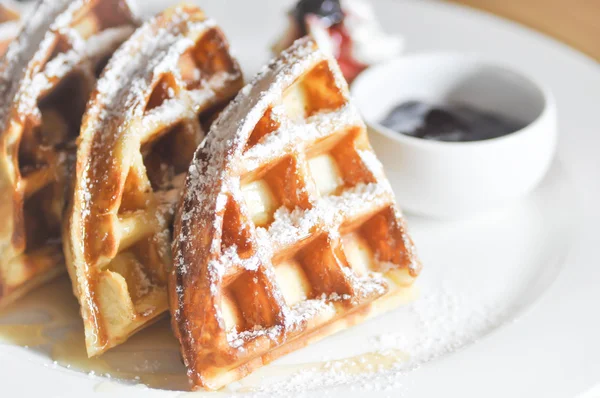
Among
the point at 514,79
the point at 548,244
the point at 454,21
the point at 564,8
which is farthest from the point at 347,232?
the point at 564,8

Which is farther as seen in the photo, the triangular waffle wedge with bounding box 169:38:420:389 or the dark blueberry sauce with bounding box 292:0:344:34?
the dark blueberry sauce with bounding box 292:0:344:34

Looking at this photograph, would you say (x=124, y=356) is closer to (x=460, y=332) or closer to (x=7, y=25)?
(x=460, y=332)

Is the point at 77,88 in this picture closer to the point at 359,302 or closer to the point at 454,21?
the point at 359,302

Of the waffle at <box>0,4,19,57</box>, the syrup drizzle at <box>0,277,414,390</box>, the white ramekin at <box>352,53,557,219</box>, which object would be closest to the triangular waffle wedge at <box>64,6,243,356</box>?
the syrup drizzle at <box>0,277,414,390</box>

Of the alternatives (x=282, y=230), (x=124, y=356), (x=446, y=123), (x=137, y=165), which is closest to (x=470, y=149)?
(x=446, y=123)

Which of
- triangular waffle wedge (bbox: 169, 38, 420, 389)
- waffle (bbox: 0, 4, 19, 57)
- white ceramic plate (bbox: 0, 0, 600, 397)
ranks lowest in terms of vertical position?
white ceramic plate (bbox: 0, 0, 600, 397)

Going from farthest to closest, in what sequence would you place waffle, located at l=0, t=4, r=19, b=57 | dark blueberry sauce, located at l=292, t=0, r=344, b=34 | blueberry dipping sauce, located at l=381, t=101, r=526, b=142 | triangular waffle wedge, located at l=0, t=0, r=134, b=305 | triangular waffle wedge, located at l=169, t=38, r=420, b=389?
dark blueberry sauce, located at l=292, t=0, r=344, b=34 < waffle, located at l=0, t=4, r=19, b=57 < blueberry dipping sauce, located at l=381, t=101, r=526, b=142 < triangular waffle wedge, located at l=0, t=0, r=134, b=305 < triangular waffle wedge, located at l=169, t=38, r=420, b=389

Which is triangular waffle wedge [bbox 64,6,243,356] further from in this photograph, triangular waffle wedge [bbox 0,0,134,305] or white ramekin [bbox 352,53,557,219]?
white ramekin [bbox 352,53,557,219]

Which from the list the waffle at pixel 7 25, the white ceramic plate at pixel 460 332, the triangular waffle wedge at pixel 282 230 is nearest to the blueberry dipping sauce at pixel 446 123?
the white ceramic plate at pixel 460 332
